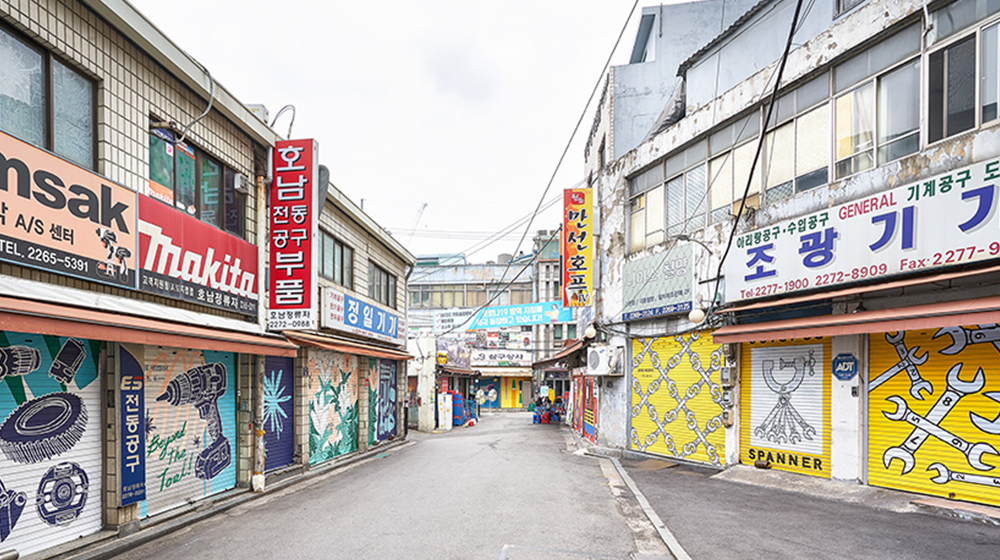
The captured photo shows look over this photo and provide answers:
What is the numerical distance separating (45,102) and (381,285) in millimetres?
14805

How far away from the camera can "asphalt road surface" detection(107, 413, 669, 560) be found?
7375 mm

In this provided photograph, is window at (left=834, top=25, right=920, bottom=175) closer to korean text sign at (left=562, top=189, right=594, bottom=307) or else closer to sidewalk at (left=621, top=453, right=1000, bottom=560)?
sidewalk at (left=621, top=453, right=1000, bottom=560)

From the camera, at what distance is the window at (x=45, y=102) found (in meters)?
6.74

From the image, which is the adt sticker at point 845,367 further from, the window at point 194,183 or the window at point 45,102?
the window at point 45,102

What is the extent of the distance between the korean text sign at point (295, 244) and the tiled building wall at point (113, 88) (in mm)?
1585

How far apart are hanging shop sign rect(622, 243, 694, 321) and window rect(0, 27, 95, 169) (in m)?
12.1

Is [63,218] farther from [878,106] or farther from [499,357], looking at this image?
[499,357]

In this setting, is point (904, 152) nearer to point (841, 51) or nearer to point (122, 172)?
point (841, 51)

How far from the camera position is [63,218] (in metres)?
7.06

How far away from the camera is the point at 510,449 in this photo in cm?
1981

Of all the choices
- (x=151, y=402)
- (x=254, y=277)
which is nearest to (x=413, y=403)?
(x=254, y=277)

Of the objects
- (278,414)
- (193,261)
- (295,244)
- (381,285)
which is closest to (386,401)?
(381,285)

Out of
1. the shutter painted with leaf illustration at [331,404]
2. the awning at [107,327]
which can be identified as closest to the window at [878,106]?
the awning at [107,327]

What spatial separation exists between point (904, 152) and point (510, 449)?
45.1ft
